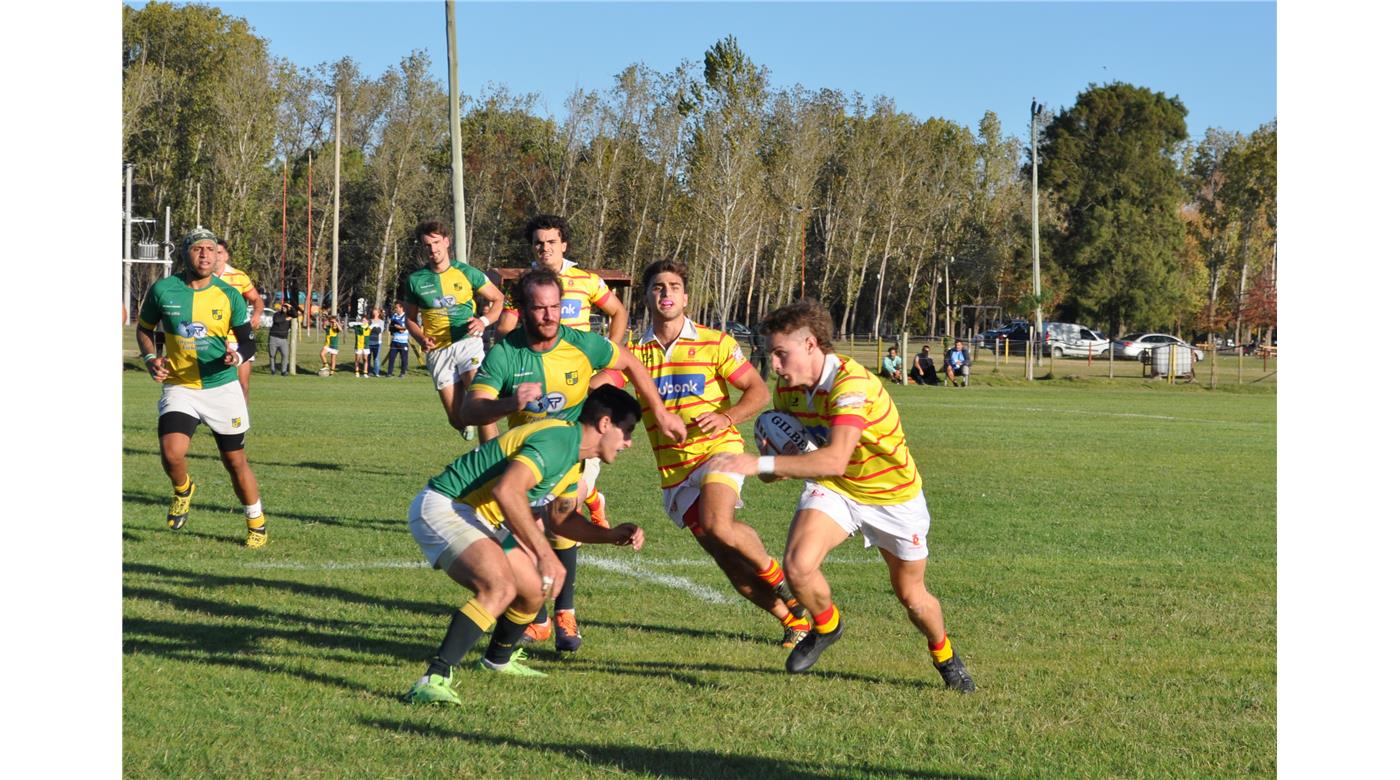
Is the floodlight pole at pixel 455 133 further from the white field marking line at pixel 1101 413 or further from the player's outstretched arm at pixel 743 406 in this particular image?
the player's outstretched arm at pixel 743 406

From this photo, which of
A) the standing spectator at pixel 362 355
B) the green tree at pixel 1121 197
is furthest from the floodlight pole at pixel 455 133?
the green tree at pixel 1121 197

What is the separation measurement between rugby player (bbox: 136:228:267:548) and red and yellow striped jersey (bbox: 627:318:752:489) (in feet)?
13.1

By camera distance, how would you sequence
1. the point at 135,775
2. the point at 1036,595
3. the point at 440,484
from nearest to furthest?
the point at 135,775 → the point at 440,484 → the point at 1036,595

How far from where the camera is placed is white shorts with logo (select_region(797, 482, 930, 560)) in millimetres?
6523

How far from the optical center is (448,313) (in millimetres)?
11945

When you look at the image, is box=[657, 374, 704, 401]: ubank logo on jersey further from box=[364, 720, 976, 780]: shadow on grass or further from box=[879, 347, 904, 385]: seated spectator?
box=[879, 347, 904, 385]: seated spectator

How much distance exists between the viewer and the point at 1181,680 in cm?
666

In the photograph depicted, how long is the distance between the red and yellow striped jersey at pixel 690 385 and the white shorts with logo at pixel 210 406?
161 inches

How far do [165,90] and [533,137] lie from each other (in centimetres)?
1899

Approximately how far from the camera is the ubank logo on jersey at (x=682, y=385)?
7719 millimetres

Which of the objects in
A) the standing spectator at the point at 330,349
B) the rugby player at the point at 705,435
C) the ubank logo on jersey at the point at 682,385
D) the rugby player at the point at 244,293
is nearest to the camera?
the rugby player at the point at 705,435
